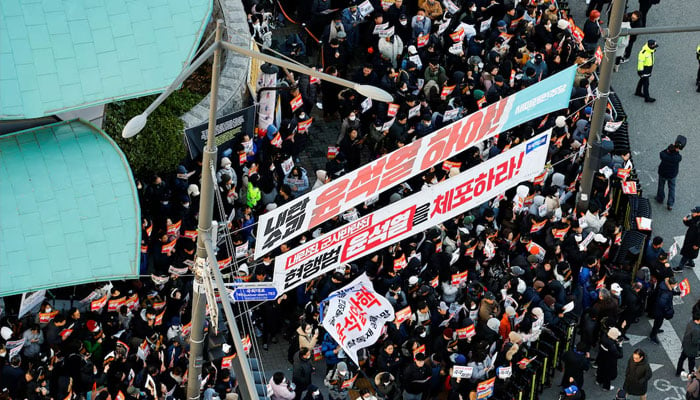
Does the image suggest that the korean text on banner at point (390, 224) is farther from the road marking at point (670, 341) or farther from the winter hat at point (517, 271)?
the road marking at point (670, 341)

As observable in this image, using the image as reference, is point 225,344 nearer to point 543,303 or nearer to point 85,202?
point 85,202

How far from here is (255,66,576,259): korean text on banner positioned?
730 inches

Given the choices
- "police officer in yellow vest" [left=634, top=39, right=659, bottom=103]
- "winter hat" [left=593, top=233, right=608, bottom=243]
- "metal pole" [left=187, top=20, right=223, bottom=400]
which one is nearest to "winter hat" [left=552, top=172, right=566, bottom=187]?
"winter hat" [left=593, top=233, right=608, bottom=243]

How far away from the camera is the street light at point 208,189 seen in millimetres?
14016

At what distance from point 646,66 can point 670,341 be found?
8.09 metres

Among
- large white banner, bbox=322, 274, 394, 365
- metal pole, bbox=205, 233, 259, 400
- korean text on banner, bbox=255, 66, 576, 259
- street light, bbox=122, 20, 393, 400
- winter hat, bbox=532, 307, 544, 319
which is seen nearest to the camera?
metal pole, bbox=205, 233, 259, 400

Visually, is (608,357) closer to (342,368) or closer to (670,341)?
(670,341)

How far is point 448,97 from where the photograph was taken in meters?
26.2

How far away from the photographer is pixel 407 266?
73.0 ft

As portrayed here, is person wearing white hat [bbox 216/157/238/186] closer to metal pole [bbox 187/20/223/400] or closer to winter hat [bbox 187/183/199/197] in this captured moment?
winter hat [bbox 187/183/199/197]

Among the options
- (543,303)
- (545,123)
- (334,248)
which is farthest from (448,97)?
(334,248)

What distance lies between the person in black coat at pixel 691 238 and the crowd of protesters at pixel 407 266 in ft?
0.13

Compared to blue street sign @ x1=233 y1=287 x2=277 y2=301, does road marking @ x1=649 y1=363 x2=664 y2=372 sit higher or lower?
lower

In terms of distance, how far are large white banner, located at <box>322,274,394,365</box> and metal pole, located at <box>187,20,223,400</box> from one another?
3.44 m
